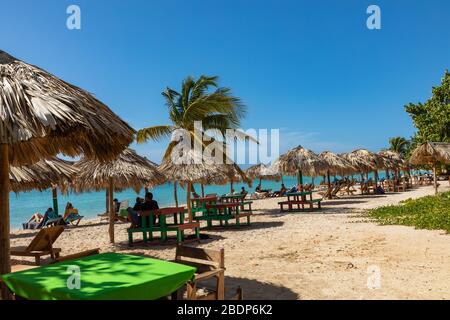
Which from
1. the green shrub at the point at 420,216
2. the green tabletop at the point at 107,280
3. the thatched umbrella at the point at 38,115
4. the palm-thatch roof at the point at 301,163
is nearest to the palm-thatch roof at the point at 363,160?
the palm-thatch roof at the point at 301,163

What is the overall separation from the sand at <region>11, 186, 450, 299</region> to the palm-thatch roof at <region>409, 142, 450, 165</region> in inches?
446

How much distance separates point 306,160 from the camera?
2011cm

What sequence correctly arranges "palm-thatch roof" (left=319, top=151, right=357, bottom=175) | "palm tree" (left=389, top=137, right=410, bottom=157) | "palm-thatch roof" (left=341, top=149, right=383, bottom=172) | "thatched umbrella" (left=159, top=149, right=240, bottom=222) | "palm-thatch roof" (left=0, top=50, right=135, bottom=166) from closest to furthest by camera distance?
"palm-thatch roof" (left=0, top=50, right=135, bottom=166), "thatched umbrella" (left=159, top=149, right=240, bottom=222), "palm-thatch roof" (left=319, top=151, right=357, bottom=175), "palm-thatch roof" (left=341, top=149, right=383, bottom=172), "palm tree" (left=389, top=137, right=410, bottom=157)

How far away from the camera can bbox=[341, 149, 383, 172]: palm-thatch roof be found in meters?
27.0

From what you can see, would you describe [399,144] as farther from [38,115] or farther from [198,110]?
[38,115]

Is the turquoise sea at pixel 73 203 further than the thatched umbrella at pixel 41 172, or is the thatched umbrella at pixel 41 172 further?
the turquoise sea at pixel 73 203

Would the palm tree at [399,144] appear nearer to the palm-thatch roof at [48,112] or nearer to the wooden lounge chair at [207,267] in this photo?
the palm-thatch roof at [48,112]

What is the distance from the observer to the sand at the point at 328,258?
4.82 m

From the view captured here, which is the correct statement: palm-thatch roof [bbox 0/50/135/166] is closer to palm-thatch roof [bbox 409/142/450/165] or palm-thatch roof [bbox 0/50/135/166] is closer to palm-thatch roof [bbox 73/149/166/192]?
palm-thatch roof [bbox 73/149/166/192]

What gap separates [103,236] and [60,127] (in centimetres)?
898

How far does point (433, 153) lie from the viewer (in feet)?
65.3

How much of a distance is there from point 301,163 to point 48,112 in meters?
17.6

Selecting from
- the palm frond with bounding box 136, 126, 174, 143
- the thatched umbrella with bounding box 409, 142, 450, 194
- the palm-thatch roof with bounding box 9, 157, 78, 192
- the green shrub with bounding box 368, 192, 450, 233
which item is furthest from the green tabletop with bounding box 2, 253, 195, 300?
the thatched umbrella with bounding box 409, 142, 450, 194

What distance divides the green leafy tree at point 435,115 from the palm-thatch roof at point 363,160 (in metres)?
3.60
